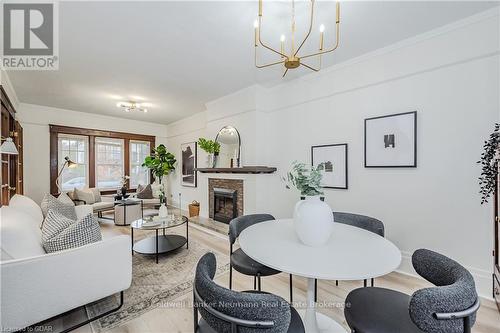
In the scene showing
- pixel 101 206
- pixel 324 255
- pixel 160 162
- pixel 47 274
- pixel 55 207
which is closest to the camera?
pixel 324 255

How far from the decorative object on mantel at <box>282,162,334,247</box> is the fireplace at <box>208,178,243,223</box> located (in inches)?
107

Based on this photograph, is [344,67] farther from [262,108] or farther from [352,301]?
[352,301]

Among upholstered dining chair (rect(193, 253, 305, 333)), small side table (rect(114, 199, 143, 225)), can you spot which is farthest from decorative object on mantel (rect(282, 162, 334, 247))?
small side table (rect(114, 199, 143, 225))

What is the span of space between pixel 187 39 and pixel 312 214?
2.36 metres

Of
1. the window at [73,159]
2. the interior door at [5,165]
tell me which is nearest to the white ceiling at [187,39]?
the interior door at [5,165]

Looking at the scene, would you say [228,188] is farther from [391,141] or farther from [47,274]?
[47,274]

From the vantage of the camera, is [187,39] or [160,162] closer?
[187,39]

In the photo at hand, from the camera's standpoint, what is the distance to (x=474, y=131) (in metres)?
2.13

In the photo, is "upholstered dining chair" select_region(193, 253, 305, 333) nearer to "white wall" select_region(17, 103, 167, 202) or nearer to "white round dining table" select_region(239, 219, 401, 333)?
"white round dining table" select_region(239, 219, 401, 333)

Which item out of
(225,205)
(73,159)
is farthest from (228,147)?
(73,159)

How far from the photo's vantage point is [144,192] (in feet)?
19.2

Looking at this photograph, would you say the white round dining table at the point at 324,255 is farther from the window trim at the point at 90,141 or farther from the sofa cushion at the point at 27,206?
the window trim at the point at 90,141

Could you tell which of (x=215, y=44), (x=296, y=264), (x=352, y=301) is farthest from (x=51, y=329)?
(x=215, y=44)

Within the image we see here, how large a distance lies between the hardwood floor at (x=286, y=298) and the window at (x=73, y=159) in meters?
4.94
